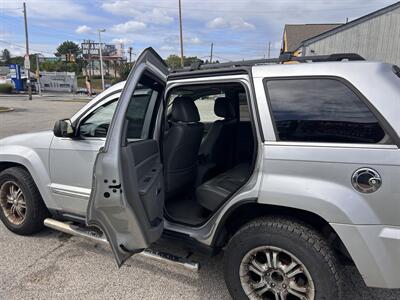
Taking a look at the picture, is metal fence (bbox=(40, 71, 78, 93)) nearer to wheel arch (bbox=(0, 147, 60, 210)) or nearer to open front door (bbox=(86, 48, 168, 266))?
wheel arch (bbox=(0, 147, 60, 210))

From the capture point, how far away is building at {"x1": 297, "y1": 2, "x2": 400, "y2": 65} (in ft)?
58.8

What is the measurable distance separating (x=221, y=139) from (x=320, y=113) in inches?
66.7

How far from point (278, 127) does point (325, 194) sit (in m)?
0.54

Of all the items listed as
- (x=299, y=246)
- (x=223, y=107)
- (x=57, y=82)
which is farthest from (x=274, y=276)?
(x=57, y=82)

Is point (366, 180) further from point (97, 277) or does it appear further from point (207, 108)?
point (207, 108)

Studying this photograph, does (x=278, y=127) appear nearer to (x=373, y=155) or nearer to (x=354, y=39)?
(x=373, y=155)

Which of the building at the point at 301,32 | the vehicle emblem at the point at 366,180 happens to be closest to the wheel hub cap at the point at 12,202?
the vehicle emblem at the point at 366,180

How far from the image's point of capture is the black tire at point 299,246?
7.35 feet

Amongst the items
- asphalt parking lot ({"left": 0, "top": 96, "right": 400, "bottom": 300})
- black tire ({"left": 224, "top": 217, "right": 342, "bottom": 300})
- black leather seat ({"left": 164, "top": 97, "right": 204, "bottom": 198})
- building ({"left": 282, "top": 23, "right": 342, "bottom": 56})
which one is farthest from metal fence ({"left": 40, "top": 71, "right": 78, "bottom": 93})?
black tire ({"left": 224, "top": 217, "right": 342, "bottom": 300})

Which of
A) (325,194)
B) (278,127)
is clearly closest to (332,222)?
(325,194)

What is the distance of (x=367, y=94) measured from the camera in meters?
2.10

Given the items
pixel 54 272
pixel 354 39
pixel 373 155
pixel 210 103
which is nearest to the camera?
pixel 373 155

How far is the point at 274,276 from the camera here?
2.45 meters

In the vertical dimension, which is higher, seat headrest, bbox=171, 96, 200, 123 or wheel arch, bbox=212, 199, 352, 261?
seat headrest, bbox=171, 96, 200, 123
